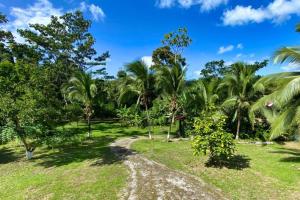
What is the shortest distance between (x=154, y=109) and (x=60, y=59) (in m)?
14.3

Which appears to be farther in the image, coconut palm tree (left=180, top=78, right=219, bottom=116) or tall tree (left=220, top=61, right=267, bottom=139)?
coconut palm tree (left=180, top=78, right=219, bottom=116)

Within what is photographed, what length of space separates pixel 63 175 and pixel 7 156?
6.16 m

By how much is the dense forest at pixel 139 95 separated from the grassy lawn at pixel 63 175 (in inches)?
42.0

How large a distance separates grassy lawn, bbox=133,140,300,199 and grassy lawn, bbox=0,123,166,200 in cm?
239

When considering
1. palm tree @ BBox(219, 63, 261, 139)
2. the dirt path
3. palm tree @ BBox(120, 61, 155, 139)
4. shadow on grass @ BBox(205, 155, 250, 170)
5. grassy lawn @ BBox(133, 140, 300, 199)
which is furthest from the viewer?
palm tree @ BBox(219, 63, 261, 139)

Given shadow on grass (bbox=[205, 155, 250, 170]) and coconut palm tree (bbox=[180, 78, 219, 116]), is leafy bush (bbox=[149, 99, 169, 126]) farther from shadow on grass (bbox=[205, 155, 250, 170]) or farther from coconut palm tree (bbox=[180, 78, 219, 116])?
shadow on grass (bbox=[205, 155, 250, 170])

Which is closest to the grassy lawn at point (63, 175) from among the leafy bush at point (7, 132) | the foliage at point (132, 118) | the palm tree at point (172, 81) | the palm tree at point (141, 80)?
the leafy bush at point (7, 132)

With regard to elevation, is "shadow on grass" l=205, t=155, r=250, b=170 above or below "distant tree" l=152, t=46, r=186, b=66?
below

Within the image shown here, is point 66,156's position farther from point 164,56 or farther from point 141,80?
point 164,56

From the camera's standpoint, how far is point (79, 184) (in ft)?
28.3

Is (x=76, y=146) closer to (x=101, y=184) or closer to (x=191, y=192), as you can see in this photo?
(x=101, y=184)

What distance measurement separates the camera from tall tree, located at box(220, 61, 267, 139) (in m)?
18.4

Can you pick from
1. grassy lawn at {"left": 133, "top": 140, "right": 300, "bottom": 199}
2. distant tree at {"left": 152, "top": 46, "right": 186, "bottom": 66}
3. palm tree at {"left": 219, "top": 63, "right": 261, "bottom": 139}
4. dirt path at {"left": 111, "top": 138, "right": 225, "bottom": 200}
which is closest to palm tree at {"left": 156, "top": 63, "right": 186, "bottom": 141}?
palm tree at {"left": 219, "top": 63, "right": 261, "bottom": 139}

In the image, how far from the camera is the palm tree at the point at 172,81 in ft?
56.4
